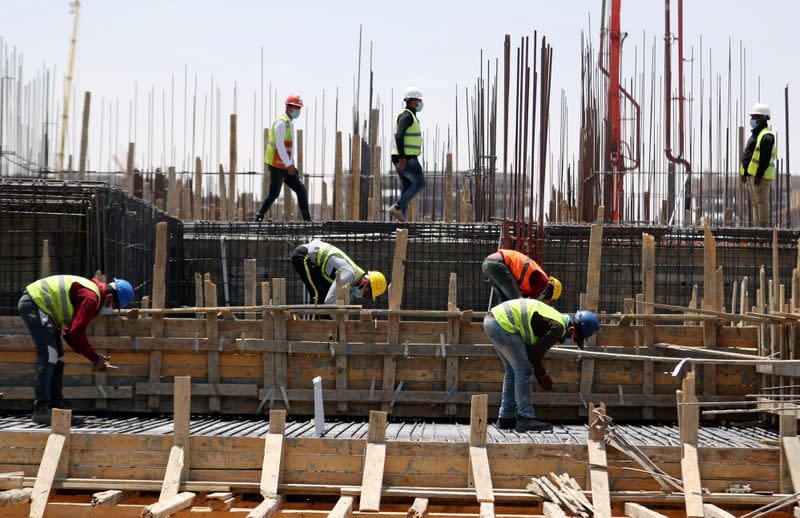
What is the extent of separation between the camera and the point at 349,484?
8.88 metres

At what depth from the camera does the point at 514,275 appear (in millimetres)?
11133

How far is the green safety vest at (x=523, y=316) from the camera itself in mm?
10055

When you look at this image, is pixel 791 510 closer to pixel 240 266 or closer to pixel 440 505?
pixel 440 505

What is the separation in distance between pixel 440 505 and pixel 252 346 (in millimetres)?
3099

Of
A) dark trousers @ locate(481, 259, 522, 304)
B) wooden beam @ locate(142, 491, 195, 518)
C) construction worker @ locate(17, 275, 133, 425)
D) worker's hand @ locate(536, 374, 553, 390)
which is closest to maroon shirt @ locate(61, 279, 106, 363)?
construction worker @ locate(17, 275, 133, 425)

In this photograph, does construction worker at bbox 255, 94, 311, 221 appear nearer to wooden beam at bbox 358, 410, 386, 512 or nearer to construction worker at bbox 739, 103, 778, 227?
construction worker at bbox 739, 103, 778, 227

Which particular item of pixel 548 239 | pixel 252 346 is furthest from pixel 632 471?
pixel 548 239

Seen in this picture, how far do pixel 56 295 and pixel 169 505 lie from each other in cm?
310

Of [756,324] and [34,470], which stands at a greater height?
[756,324]

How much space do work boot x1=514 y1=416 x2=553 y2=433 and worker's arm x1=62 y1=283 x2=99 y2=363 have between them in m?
3.85

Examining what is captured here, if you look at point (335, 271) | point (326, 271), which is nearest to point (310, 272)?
point (326, 271)

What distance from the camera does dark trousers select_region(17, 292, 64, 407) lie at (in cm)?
1036

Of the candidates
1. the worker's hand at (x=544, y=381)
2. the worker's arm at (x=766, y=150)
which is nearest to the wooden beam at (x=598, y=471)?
the worker's hand at (x=544, y=381)

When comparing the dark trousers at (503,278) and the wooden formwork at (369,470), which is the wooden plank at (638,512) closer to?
the wooden formwork at (369,470)
